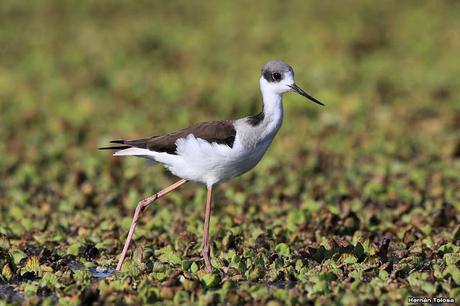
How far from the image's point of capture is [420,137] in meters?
10.1

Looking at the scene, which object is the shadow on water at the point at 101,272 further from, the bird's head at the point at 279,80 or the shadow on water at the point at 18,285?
the bird's head at the point at 279,80

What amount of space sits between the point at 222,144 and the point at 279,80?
64 centimetres

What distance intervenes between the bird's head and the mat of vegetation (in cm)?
116

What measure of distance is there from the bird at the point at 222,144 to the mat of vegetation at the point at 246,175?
628mm

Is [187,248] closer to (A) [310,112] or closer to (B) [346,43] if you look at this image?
(A) [310,112]

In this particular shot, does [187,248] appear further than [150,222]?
No

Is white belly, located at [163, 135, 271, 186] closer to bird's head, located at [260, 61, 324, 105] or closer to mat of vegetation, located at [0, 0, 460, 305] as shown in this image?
bird's head, located at [260, 61, 324, 105]

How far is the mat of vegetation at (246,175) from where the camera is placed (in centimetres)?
580

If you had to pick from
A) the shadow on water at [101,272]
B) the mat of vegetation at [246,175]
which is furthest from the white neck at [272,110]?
the shadow on water at [101,272]

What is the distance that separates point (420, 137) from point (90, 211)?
4104 millimetres

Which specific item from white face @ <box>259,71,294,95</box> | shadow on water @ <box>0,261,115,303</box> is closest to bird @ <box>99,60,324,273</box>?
white face @ <box>259,71,294,95</box>

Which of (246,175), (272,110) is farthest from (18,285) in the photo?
(246,175)

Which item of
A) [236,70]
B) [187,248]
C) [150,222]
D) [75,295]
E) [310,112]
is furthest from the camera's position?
[236,70]

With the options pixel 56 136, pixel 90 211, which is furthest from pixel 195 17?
pixel 90 211
